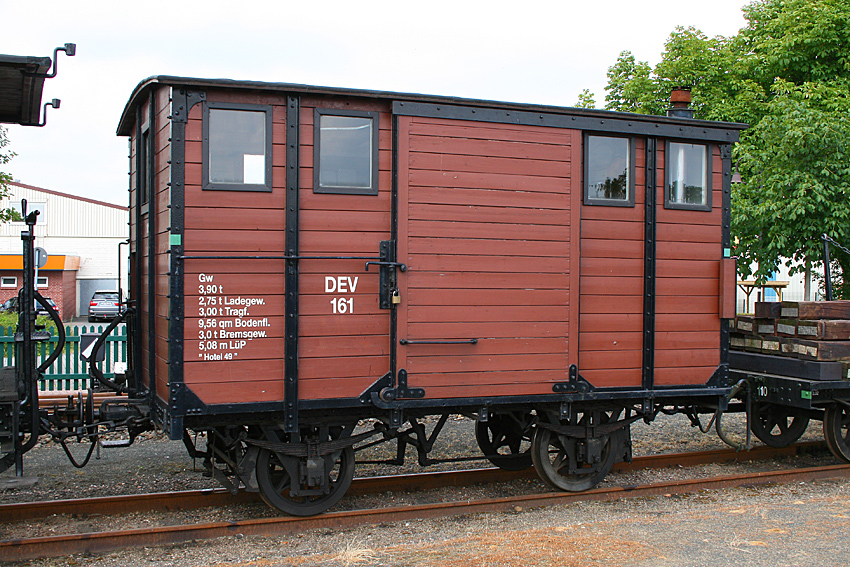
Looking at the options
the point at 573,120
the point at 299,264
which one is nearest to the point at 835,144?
the point at 573,120

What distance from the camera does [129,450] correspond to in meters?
8.41

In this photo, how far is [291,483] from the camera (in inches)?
235

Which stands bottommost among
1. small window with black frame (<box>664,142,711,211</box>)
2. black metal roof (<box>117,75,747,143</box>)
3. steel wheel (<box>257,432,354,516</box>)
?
steel wheel (<box>257,432,354,516</box>)

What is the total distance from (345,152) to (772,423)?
647 cm

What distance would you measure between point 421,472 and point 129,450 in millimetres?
3702

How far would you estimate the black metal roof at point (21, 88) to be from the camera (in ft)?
16.8

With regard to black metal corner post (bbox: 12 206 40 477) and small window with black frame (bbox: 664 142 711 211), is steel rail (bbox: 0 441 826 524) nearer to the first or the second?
black metal corner post (bbox: 12 206 40 477)

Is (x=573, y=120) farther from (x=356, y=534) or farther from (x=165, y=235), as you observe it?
(x=356, y=534)

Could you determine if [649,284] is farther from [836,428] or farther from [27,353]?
[27,353]

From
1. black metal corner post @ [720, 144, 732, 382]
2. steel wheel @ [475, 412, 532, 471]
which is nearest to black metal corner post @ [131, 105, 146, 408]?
steel wheel @ [475, 412, 532, 471]

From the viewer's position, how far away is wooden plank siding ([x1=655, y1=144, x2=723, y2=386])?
673 cm

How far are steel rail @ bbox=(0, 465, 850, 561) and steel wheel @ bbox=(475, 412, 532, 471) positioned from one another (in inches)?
23.2

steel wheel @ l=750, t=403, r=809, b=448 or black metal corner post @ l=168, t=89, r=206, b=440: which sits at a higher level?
black metal corner post @ l=168, t=89, r=206, b=440

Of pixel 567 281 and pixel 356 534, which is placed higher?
pixel 567 281
